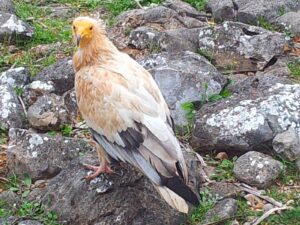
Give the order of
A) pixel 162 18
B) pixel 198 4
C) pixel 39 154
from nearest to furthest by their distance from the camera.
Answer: pixel 39 154 → pixel 162 18 → pixel 198 4

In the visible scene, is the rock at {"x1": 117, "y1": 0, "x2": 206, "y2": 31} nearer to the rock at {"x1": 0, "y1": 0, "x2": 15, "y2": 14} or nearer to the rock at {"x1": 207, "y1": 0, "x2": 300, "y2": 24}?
the rock at {"x1": 207, "y1": 0, "x2": 300, "y2": 24}

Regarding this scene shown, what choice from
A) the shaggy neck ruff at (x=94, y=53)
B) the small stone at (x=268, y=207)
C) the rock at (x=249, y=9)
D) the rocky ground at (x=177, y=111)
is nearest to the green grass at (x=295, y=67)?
the rocky ground at (x=177, y=111)

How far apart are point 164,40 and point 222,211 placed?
10.0 ft

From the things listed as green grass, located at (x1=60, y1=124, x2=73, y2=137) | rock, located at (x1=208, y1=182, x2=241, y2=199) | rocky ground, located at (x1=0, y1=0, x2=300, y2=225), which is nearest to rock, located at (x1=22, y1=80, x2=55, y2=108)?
rocky ground, located at (x1=0, y1=0, x2=300, y2=225)

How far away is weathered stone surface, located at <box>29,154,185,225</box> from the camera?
18.6 feet

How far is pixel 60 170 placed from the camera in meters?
6.45

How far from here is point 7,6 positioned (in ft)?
31.6

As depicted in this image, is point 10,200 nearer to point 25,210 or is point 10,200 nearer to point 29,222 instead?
point 25,210

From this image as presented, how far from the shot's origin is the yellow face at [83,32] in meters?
5.91

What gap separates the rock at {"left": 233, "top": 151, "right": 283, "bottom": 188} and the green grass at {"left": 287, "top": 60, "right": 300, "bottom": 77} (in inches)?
72.3

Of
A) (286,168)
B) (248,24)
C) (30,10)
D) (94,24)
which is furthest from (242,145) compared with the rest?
(30,10)

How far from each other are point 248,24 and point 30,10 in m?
2.89

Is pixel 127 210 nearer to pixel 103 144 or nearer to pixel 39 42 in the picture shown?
pixel 103 144

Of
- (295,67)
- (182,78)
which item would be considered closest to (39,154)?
(182,78)
